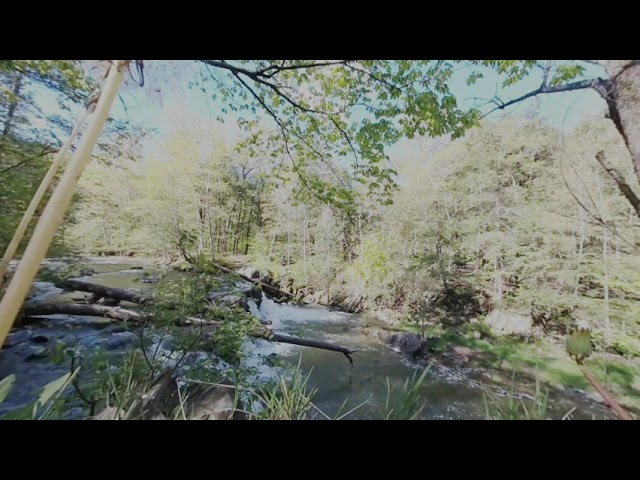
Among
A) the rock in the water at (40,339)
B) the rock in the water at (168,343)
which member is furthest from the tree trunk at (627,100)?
the rock in the water at (40,339)

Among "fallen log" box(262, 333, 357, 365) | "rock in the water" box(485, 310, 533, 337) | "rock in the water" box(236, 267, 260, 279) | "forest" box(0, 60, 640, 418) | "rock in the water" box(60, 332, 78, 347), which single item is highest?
"forest" box(0, 60, 640, 418)

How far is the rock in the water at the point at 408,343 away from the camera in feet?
5.33

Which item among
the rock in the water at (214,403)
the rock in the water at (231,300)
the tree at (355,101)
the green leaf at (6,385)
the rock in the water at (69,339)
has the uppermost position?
the tree at (355,101)

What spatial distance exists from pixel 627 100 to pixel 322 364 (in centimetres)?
200

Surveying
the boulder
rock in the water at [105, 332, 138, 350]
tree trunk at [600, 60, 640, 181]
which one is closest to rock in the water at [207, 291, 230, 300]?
the boulder

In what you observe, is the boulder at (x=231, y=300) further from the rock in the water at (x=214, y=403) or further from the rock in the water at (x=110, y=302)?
the rock in the water at (x=110, y=302)

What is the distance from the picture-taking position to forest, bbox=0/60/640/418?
1365 millimetres

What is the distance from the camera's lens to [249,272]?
171 cm

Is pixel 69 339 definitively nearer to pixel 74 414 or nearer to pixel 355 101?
pixel 74 414

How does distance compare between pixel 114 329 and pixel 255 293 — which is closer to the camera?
pixel 114 329

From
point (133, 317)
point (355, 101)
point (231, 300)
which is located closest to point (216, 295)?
point (231, 300)

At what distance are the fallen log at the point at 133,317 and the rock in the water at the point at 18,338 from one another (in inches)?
3.8

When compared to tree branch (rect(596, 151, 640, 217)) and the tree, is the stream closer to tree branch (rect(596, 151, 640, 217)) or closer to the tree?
the tree
